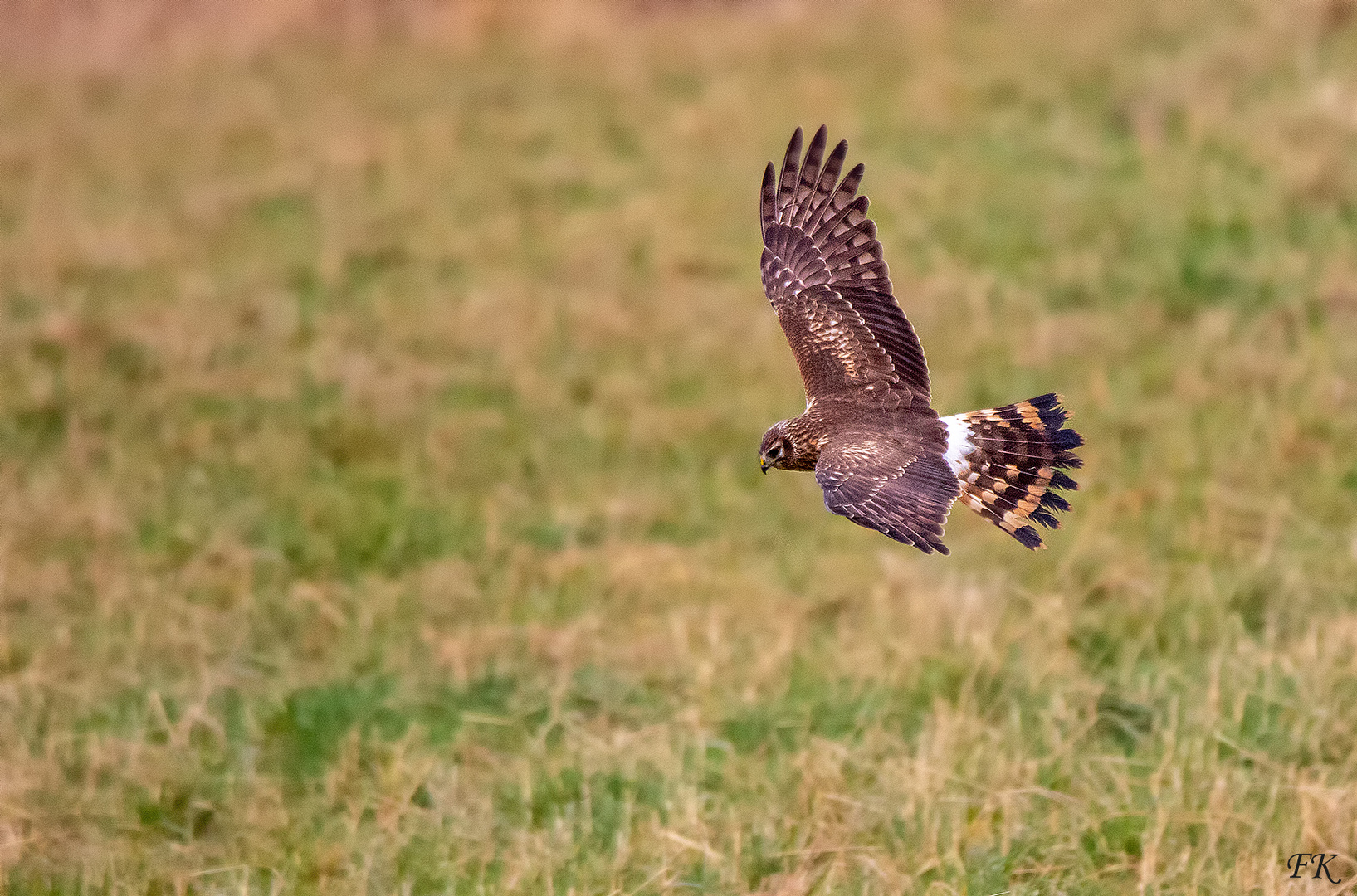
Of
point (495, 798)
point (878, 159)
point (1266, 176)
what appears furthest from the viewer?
point (878, 159)

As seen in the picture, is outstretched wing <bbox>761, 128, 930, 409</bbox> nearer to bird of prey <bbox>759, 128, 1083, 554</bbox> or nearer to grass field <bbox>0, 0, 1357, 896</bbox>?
bird of prey <bbox>759, 128, 1083, 554</bbox>

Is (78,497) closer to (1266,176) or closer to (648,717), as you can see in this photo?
(648,717)

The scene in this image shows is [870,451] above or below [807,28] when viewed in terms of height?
below

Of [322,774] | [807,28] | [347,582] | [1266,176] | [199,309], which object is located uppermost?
[807,28]

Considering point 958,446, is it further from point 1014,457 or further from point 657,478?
point 657,478

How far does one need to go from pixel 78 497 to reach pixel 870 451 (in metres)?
5.02

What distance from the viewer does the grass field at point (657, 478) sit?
4.95 metres

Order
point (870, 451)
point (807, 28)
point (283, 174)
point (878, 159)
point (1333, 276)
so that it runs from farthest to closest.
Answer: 1. point (807, 28)
2. point (283, 174)
3. point (878, 159)
4. point (1333, 276)
5. point (870, 451)

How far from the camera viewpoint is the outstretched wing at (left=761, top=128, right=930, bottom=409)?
4.78 meters

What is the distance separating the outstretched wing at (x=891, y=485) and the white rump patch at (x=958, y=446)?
0.12 feet

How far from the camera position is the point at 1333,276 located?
9.54m

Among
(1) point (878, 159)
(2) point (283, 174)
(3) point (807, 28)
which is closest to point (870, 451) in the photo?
(1) point (878, 159)

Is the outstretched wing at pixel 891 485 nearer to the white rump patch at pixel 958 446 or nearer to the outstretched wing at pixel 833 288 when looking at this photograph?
the white rump patch at pixel 958 446

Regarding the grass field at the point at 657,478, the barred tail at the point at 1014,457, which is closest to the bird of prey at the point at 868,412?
the barred tail at the point at 1014,457
